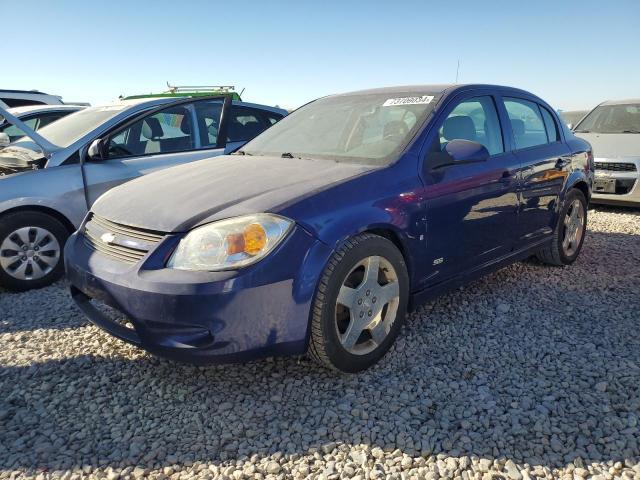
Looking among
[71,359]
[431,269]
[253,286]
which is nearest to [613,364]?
[431,269]

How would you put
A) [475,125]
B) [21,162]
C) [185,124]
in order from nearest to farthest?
1. [475,125]
2. [21,162]
3. [185,124]

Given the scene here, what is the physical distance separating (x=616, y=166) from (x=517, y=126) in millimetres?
3685

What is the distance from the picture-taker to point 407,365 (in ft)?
9.00

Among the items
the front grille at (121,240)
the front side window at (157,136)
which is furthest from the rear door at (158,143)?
the front grille at (121,240)

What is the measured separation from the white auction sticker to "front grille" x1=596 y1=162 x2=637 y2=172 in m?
4.60

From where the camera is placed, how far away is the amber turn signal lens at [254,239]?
7.23 feet

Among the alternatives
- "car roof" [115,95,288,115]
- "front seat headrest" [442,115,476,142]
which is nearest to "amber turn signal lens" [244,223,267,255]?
"front seat headrest" [442,115,476,142]

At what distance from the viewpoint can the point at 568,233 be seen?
448cm

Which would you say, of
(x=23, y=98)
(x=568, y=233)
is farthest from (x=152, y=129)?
(x=23, y=98)

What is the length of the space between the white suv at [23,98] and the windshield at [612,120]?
997cm

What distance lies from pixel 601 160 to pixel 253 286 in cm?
620

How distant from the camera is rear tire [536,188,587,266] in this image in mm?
4309

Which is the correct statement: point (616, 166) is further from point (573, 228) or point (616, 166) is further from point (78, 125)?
point (78, 125)

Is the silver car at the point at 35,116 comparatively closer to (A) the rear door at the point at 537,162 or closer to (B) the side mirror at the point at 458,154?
(B) the side mirror at the point at 458,154
